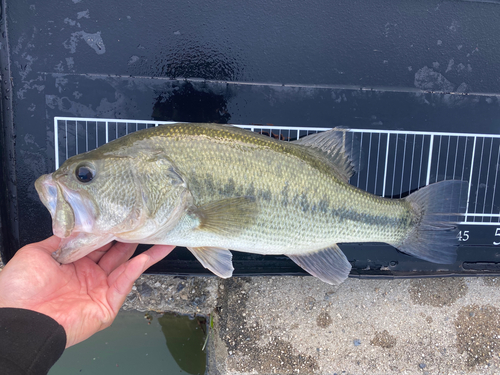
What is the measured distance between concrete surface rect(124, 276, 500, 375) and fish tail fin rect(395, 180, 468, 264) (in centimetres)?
40

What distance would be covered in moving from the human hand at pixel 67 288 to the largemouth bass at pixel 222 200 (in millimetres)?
98

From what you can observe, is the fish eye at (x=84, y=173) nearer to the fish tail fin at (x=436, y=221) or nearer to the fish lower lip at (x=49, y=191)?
the fish lower lip at (x=49, y=191)

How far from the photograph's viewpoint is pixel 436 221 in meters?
1.63

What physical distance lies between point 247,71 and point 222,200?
0.85 metres

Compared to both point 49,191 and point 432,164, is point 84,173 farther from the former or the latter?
point 432,164

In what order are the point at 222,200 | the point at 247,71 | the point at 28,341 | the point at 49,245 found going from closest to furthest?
the point at 28,341, the point at 222,200, the point at 49,245, the point at 247,71

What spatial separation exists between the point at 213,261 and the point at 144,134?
2.08ft

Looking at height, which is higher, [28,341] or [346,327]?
[28,341]

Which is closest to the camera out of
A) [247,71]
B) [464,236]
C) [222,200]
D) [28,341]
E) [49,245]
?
[28,341]

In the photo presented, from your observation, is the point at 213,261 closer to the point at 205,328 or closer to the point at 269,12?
the point at 205,328

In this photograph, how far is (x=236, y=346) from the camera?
6.26ft

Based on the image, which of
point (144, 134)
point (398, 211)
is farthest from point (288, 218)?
point (144, 134)

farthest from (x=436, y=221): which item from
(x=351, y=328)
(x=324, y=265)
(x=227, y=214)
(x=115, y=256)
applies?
(x=115, y=256)

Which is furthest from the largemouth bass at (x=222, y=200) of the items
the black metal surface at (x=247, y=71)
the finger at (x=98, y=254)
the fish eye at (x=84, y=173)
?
the black metal surface at (x=247, y=71)
